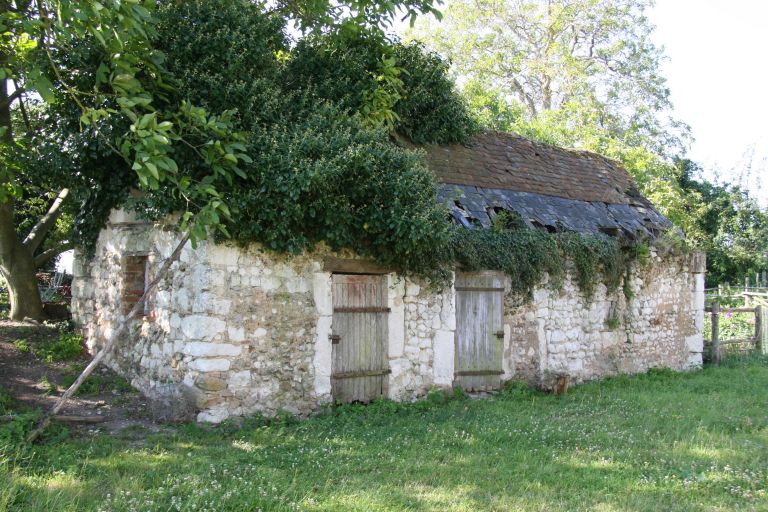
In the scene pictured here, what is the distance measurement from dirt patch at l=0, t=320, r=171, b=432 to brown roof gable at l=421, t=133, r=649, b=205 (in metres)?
5.56

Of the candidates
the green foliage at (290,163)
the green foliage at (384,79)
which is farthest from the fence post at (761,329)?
the green foliage at (290,163)

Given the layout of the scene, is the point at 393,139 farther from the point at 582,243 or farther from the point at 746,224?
the point at 746,224

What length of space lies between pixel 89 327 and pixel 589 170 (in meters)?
10.1

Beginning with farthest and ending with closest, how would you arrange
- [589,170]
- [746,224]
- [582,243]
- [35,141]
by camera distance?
1. [746,224]
2. [589,170]
3. [582,243]
4. [35,141]

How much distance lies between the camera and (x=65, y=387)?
824 cm

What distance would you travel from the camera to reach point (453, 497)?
16.8 ft

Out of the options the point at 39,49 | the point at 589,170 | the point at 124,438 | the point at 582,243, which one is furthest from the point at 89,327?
the point at 589,170

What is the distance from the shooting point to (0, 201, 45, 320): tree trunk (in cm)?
1136

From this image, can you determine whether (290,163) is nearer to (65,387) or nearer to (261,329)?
(261,329)

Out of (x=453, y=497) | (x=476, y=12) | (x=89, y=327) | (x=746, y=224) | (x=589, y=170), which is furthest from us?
(x=476, y=12)

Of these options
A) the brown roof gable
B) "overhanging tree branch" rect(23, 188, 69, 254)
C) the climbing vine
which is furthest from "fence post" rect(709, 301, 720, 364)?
"overhanging tree branch" rect(23, 188, 69, 254)

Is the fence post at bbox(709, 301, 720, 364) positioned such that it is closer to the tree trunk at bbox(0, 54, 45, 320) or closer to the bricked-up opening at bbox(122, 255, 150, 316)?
the bricked-up opening at bbox(122, 255, 150, 316)

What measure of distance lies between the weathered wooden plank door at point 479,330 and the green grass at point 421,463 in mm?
1112

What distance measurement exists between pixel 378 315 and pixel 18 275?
7053 mm
